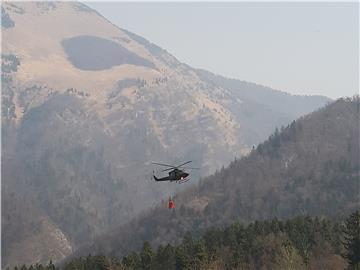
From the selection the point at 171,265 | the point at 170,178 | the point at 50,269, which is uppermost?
the point at 170,178

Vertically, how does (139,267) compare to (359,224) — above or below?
below

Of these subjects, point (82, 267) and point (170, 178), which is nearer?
point (170, 178)

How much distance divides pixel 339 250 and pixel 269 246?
18.9 m

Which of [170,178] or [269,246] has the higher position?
[170,178]

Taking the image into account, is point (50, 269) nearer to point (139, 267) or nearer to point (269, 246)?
point (139, 267)

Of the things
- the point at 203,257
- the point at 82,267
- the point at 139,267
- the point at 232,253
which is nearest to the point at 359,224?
the point at 203,257

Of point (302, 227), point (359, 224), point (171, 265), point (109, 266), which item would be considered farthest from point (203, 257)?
point (302, 227)

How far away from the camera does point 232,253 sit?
167 metres

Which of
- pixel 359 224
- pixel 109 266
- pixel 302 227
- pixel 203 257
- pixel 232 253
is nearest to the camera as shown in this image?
pixel 359 224

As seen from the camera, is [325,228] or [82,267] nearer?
[82,267]

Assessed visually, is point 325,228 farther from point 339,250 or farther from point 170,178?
point 170,178

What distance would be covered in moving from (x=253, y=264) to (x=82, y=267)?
46363 mm

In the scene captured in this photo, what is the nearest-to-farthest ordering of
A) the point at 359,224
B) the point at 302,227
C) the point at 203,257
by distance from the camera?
the point at 359,224 → the point at 203,257 → the point at 302,227

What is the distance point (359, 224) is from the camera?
12644cm
